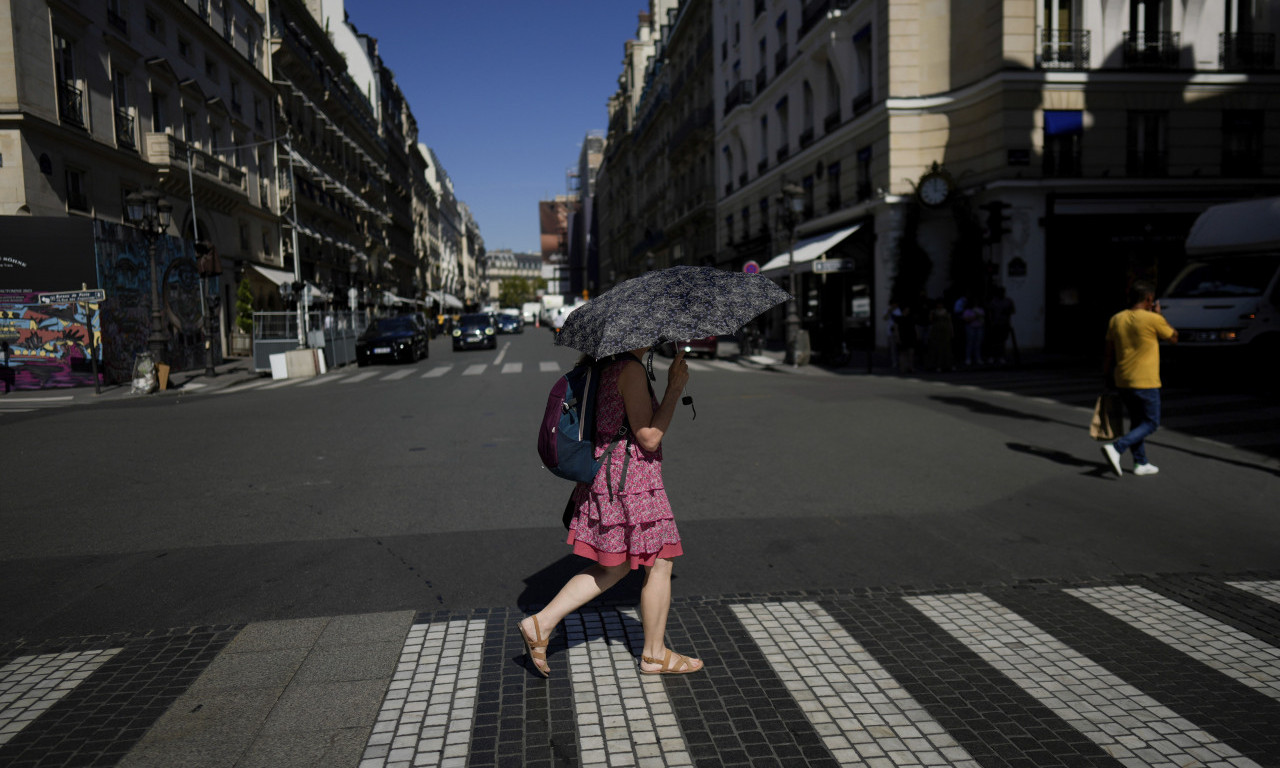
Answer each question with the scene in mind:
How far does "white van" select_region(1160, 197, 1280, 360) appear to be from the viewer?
13117mm

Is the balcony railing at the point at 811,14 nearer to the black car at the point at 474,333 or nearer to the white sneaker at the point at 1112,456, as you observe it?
the black car at the point at 474,333

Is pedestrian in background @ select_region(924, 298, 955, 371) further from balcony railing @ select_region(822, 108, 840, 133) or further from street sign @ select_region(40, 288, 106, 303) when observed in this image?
street sign @ select_region(40, 288, 106, 303)

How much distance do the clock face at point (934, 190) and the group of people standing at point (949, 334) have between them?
3931mm

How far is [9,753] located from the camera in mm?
3023

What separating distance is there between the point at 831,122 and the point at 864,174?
10.4 feet

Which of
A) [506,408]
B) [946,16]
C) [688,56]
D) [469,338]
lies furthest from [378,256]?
[506,408]

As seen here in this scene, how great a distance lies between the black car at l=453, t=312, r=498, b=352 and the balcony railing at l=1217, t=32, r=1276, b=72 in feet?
80.7

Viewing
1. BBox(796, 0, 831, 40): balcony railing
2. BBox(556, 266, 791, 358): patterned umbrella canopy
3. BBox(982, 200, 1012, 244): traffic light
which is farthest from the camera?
BBox(796, 0, 831, 40): balcony railing

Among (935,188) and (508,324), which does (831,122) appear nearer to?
(935,188)

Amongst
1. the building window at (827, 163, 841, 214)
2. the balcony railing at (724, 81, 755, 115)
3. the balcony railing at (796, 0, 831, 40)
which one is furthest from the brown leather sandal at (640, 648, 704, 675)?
the balcony railing at (724, 81, 755, 115)

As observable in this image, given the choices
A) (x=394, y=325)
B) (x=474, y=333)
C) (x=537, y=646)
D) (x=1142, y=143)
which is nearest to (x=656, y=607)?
(x=537, y=646)

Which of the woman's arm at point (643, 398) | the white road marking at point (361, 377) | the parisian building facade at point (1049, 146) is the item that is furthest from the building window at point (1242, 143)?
the woman's arm at point (643, 398)

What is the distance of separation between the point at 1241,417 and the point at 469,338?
1025 inches

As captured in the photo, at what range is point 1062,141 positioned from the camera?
880 inches
